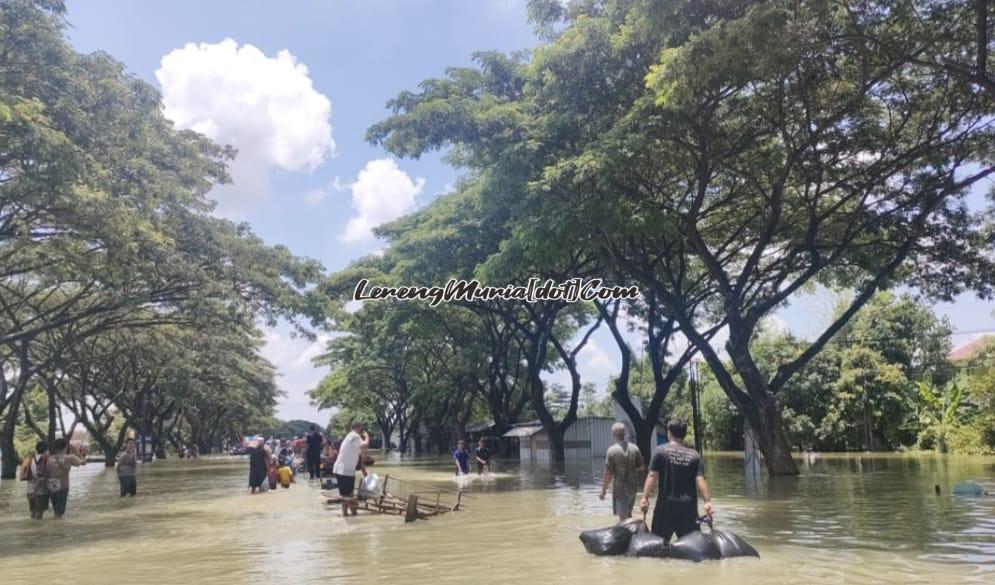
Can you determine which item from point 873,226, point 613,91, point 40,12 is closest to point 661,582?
point 613,91

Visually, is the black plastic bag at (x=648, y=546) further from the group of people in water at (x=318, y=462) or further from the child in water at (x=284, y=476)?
the child in water at (x=284, y=476)

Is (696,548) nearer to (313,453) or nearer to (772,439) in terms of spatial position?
(772,439)

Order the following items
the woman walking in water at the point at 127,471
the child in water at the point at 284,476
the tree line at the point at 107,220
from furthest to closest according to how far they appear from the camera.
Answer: the child in water at the point at 284,476, the woman walking in water at the point at 127,471, the tree line at the point at 107,220

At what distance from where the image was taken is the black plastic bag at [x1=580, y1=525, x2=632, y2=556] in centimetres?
811

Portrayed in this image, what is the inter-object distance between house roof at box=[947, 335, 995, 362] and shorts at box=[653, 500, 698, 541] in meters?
32.8

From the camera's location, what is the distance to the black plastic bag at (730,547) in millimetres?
7652

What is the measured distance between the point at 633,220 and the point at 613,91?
2.66m

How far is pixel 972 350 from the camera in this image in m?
42.6

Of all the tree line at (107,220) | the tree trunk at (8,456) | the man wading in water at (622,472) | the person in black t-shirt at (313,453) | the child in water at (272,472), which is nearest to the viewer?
the man wading in water at (622,472)

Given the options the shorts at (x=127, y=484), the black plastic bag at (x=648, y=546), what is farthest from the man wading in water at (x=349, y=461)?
the shorts at (x=127, y=484)

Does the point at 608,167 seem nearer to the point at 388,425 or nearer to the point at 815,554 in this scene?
the point at 815,554

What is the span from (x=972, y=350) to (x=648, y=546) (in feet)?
139

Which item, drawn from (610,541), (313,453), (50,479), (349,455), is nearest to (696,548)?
(610,541)

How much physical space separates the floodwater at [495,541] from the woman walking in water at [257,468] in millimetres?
1806
